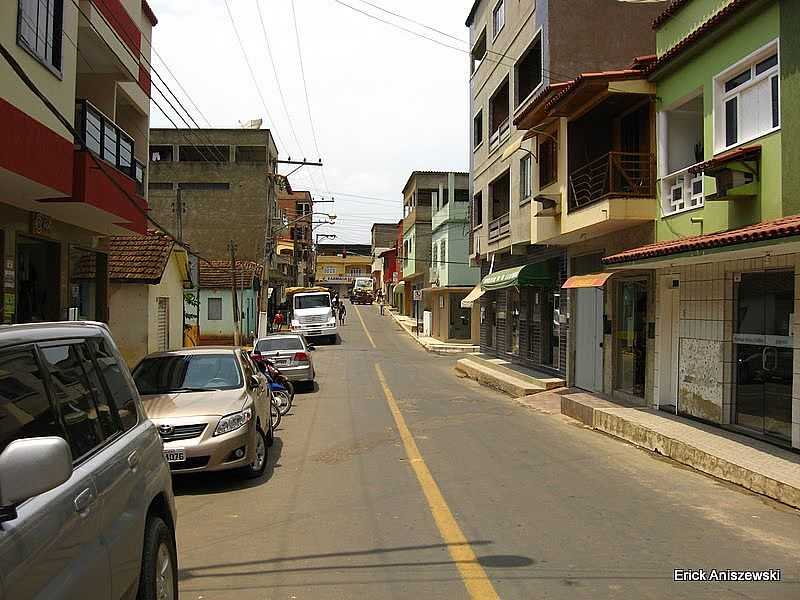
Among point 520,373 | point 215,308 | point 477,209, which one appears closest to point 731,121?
point 520,373

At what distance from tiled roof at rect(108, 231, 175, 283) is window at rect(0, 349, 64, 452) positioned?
54.5ft

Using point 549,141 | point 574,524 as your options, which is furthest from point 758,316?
point 549,141

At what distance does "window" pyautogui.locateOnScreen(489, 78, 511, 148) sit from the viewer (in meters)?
24.9

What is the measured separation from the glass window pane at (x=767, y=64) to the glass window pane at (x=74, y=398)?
1020cm

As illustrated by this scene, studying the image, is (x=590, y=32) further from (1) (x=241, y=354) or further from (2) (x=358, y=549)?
(2) (x=358, y=549)

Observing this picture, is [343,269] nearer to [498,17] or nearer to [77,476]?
[498,17]

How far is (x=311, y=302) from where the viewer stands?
40906 mm

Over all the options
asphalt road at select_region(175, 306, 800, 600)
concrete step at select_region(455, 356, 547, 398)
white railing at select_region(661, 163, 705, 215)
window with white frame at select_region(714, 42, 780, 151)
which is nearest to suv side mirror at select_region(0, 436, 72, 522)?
asphalt road at select_region(175, 306, 800, 600)

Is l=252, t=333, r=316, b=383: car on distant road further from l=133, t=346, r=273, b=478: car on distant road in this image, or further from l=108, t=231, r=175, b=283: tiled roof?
l=133, t=346, r=273, b=478: car on distant road

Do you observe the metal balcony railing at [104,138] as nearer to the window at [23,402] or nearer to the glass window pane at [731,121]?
the window at [23,402]

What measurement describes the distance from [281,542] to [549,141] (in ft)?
49.4

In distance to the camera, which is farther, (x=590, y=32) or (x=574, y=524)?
(x=590, y=32)

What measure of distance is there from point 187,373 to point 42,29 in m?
5.62

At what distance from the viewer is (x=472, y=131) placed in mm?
30344
